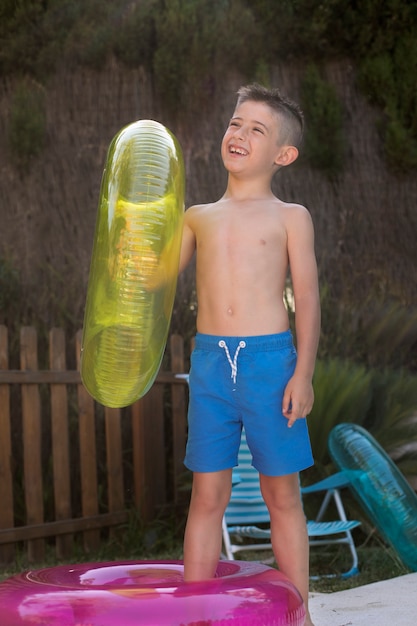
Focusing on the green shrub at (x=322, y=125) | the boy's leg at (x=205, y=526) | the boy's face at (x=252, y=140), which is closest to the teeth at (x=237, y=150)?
the boy's face at (x=252, y=140)

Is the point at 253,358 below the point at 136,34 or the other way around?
below

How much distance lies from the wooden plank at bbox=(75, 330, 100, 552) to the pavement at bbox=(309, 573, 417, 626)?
2.26 metres

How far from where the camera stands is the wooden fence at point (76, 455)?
5750 mm

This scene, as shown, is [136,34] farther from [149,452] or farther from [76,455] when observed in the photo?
[149,452]

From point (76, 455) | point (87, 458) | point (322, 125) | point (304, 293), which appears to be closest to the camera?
point (304, 293)

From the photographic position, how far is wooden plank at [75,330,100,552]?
19.8ft

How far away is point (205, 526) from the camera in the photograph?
2811 millimetres

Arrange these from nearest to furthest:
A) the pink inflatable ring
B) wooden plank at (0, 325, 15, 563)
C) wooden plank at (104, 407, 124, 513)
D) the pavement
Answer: the pink inflatable ring → the pavement → wooden plank at (0, 325, 15, 563) → wooden plank at (104, 407, 124, 513)

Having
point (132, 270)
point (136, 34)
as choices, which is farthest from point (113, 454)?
point (136, 34)

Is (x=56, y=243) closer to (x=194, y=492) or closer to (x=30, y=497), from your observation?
(x=30, y=497)

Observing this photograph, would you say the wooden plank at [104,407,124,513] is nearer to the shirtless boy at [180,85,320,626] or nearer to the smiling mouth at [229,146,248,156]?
the shirtless boy at [180,85,320,626]

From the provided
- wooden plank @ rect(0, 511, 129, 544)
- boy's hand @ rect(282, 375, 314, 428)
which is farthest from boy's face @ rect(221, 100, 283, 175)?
wooden plank @ rect(0, 511, 129, 544)

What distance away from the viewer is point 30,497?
5.77 meters

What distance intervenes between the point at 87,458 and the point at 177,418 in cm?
71
